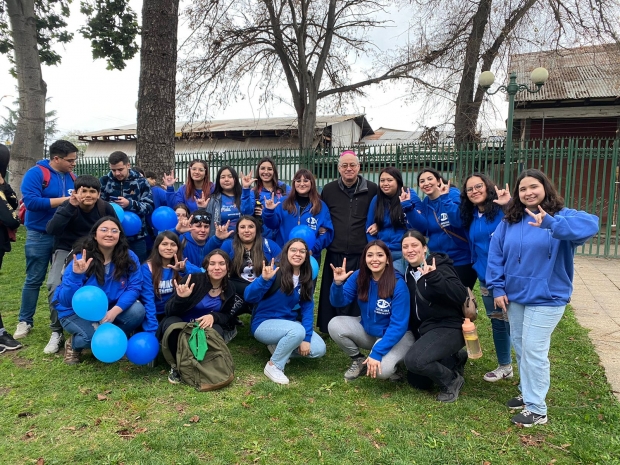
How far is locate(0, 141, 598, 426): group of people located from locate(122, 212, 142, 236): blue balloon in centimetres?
21

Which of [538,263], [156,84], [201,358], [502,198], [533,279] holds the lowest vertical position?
[201,358]

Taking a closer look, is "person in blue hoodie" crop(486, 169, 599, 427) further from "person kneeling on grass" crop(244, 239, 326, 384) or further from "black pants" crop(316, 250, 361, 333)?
"person kneeling on grass" crop(244, 239, 326, 384)

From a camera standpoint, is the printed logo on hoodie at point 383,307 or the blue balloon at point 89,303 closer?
the blue balloon at point 89,303

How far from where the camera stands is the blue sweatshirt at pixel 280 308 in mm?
3979

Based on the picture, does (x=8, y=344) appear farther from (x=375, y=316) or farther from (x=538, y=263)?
(x=538, y=263)

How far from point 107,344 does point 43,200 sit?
1.62 metres

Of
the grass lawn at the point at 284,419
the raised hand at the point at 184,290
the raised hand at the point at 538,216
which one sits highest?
the raised hand at the point at 538,216

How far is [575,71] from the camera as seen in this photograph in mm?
15344

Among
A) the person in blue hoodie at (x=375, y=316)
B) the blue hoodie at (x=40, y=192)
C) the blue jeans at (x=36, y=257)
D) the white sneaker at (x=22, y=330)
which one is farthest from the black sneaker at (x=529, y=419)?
the white sneaker at (x=22, y=330)

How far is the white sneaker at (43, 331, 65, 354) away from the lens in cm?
422

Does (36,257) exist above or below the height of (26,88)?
below

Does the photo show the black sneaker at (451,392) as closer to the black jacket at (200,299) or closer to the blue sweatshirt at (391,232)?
the blue sweatshirt at (391,232)

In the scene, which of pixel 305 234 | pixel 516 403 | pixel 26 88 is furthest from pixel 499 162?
pixel 26 88

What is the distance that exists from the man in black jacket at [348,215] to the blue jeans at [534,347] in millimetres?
1634
